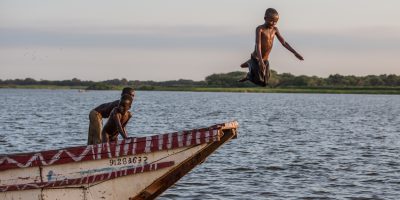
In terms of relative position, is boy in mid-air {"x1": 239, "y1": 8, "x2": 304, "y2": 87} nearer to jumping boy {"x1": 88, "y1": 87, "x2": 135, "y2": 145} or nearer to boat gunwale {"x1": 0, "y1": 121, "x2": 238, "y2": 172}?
boat gunwale {"x1": 0, "y1": 121, "x2": 238, "y2": 172}

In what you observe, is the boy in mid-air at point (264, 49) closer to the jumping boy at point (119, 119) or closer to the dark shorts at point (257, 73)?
the dark shorts at point (257, 73)

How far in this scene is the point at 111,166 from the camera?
14703 millimetres

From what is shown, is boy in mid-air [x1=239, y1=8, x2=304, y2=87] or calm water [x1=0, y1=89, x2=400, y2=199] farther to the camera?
calm water [x1=0, y1=89, x2=400, y2=199]

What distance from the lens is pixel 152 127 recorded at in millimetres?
56344

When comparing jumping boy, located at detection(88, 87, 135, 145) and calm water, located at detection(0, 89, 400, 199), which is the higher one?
jumping boy, located at detection(88, 87, 135, 145)

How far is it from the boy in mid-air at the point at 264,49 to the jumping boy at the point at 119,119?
408 cm

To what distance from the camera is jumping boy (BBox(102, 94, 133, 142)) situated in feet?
49.6

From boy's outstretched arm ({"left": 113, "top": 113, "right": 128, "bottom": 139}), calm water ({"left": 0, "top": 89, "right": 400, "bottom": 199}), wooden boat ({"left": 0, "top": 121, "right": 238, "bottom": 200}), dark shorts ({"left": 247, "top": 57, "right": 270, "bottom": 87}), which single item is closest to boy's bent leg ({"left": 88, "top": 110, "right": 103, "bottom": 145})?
boy's outstretched arm ({"left": 113, "top": 113, "right": 128, "bottom": 139})

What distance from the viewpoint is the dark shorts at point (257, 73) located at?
455 inches

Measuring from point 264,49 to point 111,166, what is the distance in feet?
15.0

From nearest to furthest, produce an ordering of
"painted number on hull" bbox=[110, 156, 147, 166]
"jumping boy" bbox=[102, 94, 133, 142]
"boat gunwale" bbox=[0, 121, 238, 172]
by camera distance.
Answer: "boat gunwale" bbox=[0, 121, 238, 172] < "painted number on hull" bbox=[110, 156, 147, 166] < "jumping boy" bbox=[102, 94, 133, 142]

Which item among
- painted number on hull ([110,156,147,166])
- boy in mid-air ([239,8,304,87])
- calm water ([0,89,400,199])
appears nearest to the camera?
boy in mid-air ([239,8,304,87])

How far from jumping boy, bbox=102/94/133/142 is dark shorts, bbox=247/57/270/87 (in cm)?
404

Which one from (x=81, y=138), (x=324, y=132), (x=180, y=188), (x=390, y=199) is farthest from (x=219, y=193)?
(x=324, y=132)
